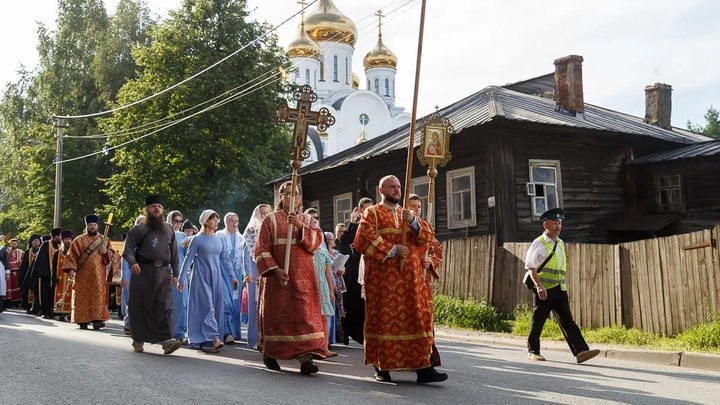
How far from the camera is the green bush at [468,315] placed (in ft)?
51.1

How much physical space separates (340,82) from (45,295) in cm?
5062

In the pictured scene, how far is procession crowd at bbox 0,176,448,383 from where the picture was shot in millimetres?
7441

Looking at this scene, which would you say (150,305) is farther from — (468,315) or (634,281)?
(468,315)

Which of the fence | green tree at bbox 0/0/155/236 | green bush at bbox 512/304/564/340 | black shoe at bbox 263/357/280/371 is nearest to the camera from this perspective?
black shoe at bbox 263/357/280/371

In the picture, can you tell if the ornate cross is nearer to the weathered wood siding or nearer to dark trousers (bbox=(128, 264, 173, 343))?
dark trousers (bbox=(128, 264, 173, 343))

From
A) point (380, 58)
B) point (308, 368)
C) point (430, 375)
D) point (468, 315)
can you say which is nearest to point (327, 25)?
point (380, 58)

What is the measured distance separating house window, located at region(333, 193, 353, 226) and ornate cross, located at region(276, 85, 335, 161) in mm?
17152

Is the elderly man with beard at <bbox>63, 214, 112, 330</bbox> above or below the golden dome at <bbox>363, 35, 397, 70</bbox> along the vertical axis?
below

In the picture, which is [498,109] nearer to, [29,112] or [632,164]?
[632,164]

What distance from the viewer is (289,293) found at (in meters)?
8.18

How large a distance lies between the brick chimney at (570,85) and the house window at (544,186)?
8.43 feet

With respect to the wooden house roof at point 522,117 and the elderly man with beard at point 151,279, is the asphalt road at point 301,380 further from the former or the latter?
the wooden house roof at point 522,117

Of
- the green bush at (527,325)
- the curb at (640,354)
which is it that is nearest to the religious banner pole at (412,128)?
the curb at (640,354)

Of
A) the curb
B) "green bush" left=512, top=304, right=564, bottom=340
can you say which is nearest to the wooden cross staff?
the curb
